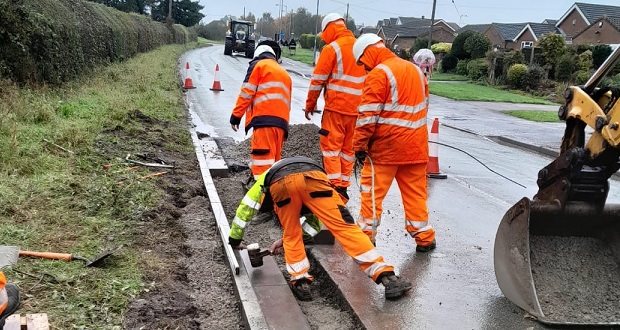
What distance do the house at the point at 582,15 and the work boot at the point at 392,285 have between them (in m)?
56.3

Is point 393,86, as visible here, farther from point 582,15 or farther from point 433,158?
point 582,15

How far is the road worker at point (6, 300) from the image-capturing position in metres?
2.64

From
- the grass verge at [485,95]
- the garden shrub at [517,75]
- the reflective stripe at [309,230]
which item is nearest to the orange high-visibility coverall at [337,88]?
the reflective stripe at [309,230]

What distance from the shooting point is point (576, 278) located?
4070 mm

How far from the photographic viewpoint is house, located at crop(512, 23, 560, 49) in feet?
196

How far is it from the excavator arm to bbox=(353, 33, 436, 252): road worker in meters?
1.12

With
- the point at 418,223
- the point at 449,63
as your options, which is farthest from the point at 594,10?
the point at 418,223

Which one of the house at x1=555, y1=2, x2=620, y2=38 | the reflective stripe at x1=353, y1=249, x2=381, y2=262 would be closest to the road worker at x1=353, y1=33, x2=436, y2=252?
the reflective stripe at x1=353, y1=249, x2=381, y2=262

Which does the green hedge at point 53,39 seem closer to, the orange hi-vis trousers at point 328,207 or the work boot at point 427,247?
the orange hi-vis trousers at point 328,207

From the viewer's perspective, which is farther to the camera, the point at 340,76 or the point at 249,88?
the point at 340,76

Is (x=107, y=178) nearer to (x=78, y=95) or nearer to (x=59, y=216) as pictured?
(x=59, y=216)

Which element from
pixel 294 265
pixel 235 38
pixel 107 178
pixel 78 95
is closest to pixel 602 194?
pixel 294 265

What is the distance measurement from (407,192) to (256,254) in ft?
4.82

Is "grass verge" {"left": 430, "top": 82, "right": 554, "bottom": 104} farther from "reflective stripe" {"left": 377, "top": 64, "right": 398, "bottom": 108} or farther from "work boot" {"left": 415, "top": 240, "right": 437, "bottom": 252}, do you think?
"reflective stripe" {"left": 377, "top": 64, "right": 398, "bottom": 108}
